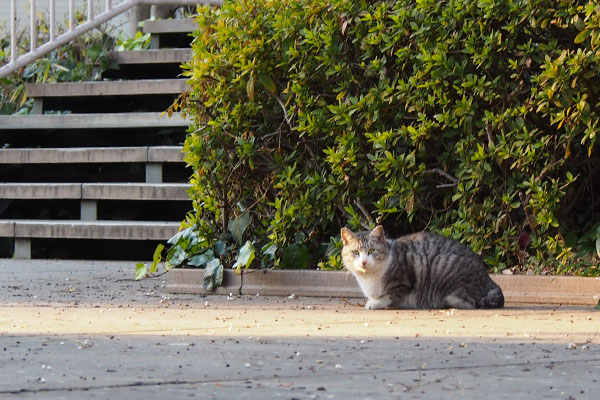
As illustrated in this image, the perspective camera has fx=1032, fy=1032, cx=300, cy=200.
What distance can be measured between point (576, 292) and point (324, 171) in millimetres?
1960

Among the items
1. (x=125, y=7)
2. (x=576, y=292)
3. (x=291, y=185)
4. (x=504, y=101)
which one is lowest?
(x=576, y=292)

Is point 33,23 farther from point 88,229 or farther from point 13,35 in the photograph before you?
point 88,229

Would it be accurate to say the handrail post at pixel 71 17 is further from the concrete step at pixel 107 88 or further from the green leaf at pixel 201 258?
the green leaf at pixel 201 258

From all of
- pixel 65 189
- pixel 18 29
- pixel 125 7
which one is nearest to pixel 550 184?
pixel 65 189

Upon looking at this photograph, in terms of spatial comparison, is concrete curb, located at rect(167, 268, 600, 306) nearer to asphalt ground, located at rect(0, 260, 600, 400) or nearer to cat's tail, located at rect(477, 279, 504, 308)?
asphalt ground, located at rect(0, 260, 600, 400)

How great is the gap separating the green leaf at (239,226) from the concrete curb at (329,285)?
35 centimetres

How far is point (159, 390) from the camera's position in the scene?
3695 millimetres

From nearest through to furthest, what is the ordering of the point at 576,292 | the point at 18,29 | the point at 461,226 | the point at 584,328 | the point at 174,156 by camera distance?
the point at 584,328, the point at 576,292, the point at 461,226, the point at 174,156, the point at 18,29

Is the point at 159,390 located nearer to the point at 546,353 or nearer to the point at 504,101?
the point at 546,353

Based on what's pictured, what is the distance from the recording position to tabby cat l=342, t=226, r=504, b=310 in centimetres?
643

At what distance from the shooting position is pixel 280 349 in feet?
15.4

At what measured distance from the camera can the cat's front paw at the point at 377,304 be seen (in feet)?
21.3

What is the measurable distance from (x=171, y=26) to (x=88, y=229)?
2.93 m

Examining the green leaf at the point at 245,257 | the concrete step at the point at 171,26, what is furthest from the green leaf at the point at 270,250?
the concrete step at the point at 171,26
